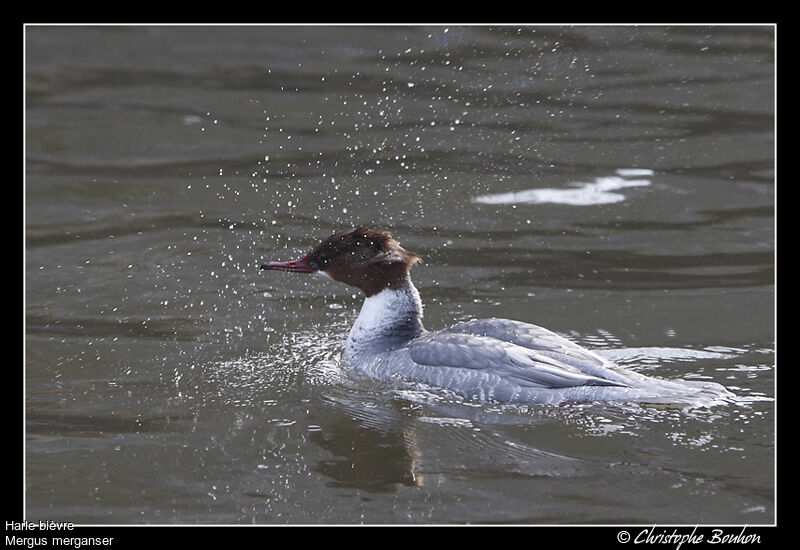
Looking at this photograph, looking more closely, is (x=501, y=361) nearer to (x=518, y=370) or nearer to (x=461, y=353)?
(x=518, y=370)

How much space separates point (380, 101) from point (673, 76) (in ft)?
11.7

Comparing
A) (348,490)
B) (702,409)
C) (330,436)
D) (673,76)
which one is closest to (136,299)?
(330,436)

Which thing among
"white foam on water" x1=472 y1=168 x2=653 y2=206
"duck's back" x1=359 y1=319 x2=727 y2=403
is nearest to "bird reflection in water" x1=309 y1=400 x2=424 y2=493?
"duck's back" x1=359 y1=319 x2=727 y2=403

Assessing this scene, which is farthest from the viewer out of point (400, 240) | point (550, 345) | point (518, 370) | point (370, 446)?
point (400, 240)

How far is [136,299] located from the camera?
850 cm

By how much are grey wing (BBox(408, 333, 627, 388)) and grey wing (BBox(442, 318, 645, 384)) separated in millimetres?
40

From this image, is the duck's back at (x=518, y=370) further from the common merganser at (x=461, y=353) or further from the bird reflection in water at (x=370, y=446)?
the bird reflection in water at (x=370, y=446)

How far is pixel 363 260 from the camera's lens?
7.54 metres

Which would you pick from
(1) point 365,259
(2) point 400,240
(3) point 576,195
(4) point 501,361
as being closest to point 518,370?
(4) point 501,361

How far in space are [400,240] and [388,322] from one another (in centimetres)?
230

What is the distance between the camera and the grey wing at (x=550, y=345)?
6574 mm

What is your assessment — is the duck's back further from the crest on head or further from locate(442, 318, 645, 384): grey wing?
the crest on head

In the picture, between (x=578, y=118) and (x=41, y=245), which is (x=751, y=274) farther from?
(x=41, y=245)

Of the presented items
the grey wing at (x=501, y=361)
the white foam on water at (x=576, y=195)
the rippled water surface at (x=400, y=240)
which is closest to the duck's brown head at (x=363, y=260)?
the rippled water surface at (x=400, y=240)
